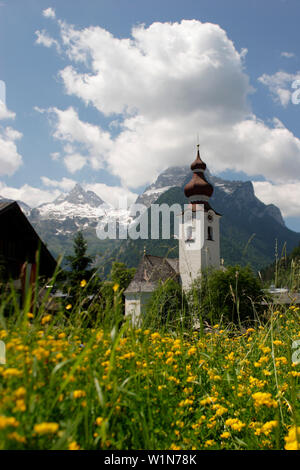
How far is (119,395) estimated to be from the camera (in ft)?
7.07

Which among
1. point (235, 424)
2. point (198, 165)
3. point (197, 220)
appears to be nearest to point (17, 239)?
point (235, 424)

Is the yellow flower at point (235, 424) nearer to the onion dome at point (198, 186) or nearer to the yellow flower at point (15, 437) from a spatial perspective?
the yellow flower at point (15, 437)

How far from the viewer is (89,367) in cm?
204

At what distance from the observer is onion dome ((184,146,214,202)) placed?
149 ft

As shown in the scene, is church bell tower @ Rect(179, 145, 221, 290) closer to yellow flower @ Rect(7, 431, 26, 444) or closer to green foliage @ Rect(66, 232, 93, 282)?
green foliage @ Rect(66, 232, 93, 282)

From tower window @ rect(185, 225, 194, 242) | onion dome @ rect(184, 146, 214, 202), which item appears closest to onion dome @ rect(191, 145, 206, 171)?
onion dome @ rect(184, 146, 214, 202)

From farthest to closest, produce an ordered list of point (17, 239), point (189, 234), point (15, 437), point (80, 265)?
point (189, 234) < point (80, 265) < point (17, 239) < point (15, 437)

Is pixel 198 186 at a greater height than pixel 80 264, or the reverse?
pixel 198 186

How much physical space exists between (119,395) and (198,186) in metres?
44.3

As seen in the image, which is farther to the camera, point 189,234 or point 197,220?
point 189,234

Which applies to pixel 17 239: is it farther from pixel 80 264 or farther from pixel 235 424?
pixel 80 264

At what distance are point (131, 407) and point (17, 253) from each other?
17711 mm

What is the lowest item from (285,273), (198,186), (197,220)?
(285,273)
